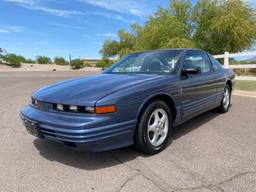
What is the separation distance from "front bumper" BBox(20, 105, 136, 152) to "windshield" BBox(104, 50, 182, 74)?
1367mm

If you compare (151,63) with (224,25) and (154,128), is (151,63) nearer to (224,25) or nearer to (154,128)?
(154,128)

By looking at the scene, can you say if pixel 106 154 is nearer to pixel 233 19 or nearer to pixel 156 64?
pixel 156 64

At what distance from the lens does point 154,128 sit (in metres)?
3.55

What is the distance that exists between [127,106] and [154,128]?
0.66 metres

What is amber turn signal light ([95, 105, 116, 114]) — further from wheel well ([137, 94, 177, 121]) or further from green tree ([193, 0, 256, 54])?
green tree ([193, 0, 256, 54])

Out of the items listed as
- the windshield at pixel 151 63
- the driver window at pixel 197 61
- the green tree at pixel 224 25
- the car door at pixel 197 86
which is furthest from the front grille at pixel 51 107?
the green tree at pixel 224 25

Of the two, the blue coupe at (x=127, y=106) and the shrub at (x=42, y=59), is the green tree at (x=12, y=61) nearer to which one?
the shrub at (x=42, y=59)

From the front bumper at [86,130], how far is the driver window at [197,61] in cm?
181

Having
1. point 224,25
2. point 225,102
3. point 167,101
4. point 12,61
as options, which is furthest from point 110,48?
point 167,101

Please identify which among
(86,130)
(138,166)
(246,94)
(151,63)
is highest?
(151,63)

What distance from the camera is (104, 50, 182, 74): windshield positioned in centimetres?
421

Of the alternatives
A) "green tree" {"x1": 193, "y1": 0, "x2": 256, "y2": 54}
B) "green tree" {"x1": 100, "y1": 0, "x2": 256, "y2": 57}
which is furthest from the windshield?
"green tree" {"x1": 193, "y1": 0, "x2": 256, "y2": 54}

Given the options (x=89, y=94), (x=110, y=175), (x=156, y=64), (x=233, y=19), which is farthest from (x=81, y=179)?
(x=233, y=19)

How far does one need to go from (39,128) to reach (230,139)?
2.93m
